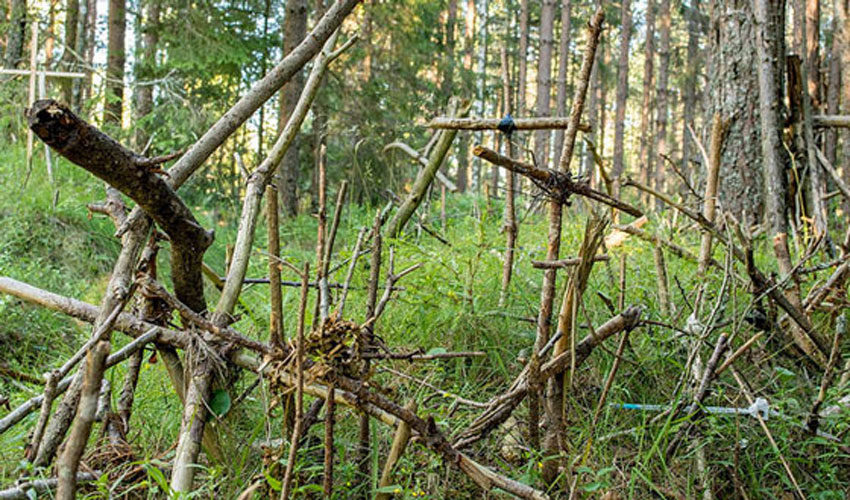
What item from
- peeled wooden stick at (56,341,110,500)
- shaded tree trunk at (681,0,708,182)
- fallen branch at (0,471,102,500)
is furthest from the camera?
shaded tree trunk at (681,0,708,182)

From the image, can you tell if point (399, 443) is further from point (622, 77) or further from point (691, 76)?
point (691, 76)

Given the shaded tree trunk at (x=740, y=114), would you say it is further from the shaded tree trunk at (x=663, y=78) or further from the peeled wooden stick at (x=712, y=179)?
the shaded tree trunk at (x=663, y=78)

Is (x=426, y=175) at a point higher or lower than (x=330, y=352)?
higher

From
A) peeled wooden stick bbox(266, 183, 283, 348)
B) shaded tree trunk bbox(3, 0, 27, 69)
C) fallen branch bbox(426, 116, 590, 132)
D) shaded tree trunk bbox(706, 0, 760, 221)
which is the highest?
shaded tree trunk bbox(3, 0, 27, 69)

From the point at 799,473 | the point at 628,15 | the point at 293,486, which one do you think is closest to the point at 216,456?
the point at 293,486

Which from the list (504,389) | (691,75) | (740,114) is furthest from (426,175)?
(691,75)

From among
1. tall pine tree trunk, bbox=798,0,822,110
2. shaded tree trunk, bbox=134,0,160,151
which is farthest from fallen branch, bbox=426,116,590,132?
shaded tree trunk, bbox=134,0,160,151

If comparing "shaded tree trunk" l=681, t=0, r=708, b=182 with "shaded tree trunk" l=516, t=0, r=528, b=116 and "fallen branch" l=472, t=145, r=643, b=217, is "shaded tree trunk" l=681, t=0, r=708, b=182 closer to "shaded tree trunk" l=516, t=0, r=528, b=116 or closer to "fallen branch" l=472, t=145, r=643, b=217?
"shaded tree trunk" l=516, t=0, r=528, b=116

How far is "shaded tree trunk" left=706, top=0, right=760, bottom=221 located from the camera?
4.59m

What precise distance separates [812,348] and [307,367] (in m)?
1.98

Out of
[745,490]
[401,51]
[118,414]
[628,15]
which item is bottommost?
[745,490]

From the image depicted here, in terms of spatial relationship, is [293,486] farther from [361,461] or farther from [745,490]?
[745,490]

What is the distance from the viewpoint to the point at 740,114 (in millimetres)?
4633

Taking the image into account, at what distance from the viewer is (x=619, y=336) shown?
8.30 ft
